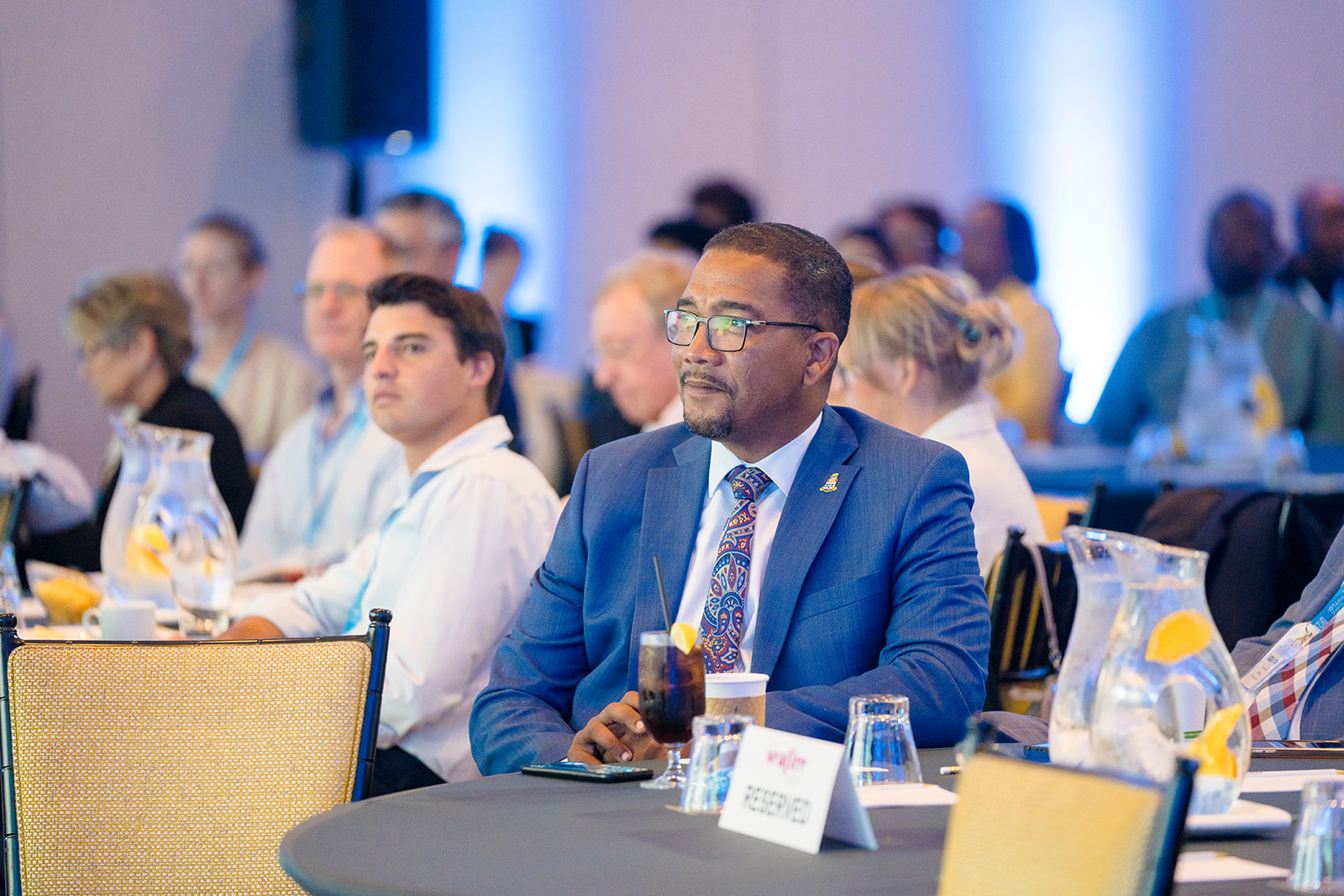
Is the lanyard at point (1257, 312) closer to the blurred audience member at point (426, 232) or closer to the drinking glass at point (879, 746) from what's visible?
the blurred audience member at point (426, 232)

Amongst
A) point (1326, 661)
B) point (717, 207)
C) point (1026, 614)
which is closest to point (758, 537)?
point (1326, 661)

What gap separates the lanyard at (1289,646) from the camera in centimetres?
201

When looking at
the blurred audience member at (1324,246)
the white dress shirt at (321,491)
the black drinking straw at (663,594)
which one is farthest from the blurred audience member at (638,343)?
the blurred audience member at (1324,246)

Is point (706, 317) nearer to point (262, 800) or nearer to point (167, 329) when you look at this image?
point (262, 800)

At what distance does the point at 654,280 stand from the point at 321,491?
1.14 meters

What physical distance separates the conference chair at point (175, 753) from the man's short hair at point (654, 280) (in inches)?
100

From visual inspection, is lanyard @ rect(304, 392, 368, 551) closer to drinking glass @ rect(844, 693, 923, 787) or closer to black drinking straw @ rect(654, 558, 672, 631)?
black drinking straw @ rect(654, 558, 672, 631)

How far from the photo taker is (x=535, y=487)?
281 centimetres

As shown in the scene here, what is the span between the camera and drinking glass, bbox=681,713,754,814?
4.97 ft

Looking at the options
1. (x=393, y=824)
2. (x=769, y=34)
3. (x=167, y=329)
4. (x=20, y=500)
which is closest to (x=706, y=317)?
(x=393, y=824)

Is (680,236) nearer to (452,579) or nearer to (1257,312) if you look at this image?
(1257,312)

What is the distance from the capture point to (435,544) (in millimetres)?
2682

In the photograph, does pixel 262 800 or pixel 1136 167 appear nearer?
pixel 262 800

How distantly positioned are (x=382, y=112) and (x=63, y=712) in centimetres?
611
